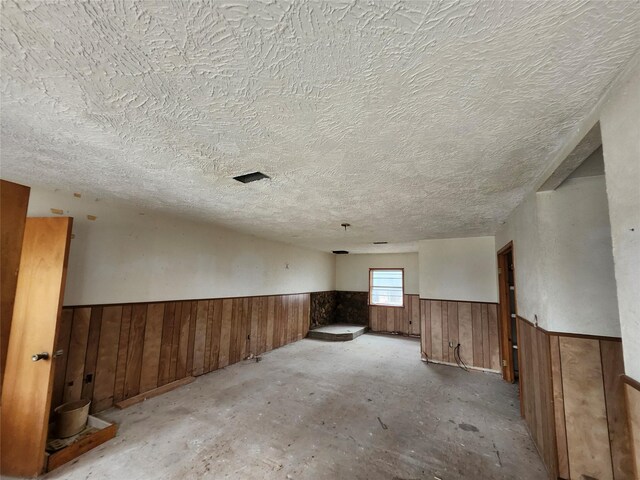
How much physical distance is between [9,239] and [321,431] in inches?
115

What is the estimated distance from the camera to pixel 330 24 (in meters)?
0.91

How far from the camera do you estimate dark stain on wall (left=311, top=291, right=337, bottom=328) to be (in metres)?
7.55

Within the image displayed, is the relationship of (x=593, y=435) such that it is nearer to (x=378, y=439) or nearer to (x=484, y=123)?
(x=378, y=439)

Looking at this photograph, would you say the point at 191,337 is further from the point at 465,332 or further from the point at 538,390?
the point at 465,332

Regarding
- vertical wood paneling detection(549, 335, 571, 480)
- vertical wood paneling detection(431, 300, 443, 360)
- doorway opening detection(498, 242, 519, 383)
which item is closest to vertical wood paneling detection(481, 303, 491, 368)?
doorway opening detection(498, 242, 519, 383)

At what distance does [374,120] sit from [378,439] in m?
2.76

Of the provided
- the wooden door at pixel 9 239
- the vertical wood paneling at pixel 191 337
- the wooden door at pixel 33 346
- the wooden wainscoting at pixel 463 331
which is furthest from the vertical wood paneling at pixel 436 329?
the wooden door at pixel 9 239

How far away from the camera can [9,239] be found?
177cm

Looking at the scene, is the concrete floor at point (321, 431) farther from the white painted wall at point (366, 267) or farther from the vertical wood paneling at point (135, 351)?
the white painted wall at point (366, 267)

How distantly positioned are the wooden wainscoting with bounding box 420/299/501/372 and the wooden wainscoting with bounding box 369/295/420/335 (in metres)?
2.08

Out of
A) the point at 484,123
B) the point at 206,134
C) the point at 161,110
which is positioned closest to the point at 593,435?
the point at 484,123

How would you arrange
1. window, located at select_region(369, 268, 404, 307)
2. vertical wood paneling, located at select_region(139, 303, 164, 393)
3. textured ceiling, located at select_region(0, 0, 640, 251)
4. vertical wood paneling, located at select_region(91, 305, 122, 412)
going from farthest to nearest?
window, located at select_region(369, 268, 404, 307) → vertical wood paneling, located at select_region(139, 303, 164, 393) → vertical wood paneling, located at select_region(91, 305, 122, 412) → textured ceiling, located at select_region(0, 0, 640, 251)

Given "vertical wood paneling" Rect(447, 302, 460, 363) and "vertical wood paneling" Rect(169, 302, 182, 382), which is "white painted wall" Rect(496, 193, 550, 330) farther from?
"vertical wood paneling" Rect(169, 302, 182, 382)

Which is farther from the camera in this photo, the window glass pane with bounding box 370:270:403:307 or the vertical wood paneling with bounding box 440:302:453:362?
the window glass pane with bounding box 370:270:403:307
